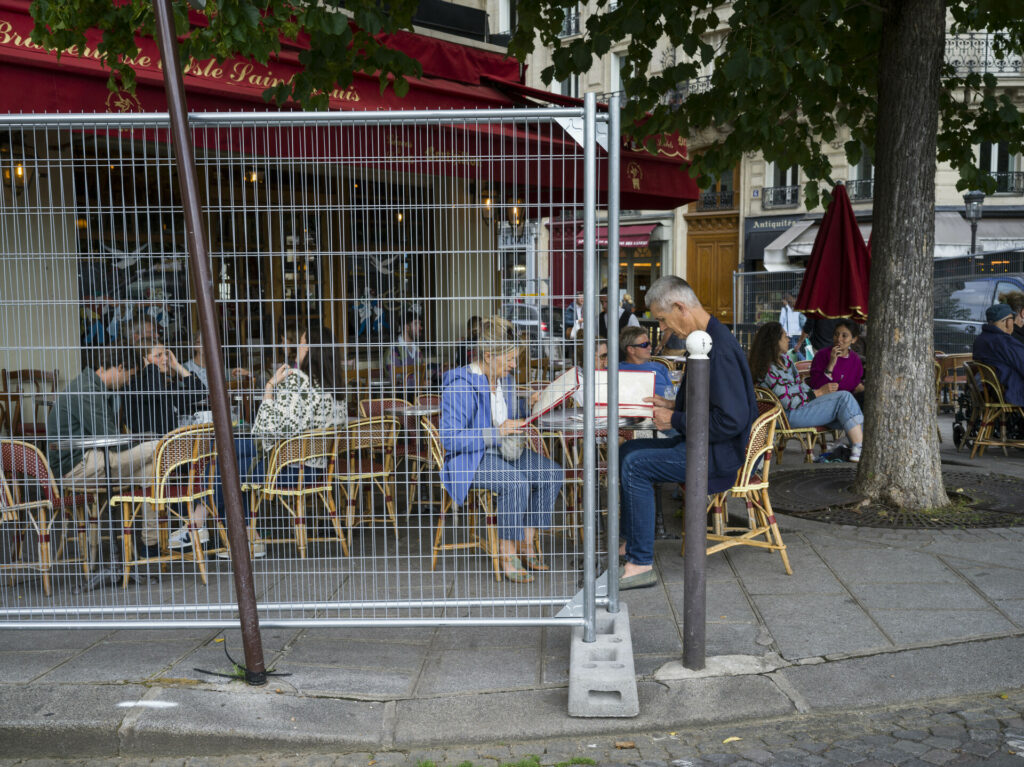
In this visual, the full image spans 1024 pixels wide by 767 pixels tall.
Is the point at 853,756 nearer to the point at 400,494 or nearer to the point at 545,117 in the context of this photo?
the point at 545,117

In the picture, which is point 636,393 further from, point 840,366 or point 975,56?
point 975,56

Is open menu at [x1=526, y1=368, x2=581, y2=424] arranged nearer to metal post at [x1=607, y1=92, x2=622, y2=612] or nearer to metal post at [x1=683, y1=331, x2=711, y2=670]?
metal post at [x1=607, y1=92, x2=622, y2=612]

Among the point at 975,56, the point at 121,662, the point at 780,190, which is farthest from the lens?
the point at 780,190

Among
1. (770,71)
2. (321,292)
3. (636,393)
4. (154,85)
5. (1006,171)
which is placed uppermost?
(1006,171)

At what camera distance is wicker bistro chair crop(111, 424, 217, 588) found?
4879mm

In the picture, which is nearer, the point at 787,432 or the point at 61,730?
the point at 61,730

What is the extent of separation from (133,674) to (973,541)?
4.99m

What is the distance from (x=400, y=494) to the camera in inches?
228

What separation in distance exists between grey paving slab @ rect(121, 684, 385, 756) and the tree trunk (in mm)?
4474

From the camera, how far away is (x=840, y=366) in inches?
352

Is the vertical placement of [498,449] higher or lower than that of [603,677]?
higher

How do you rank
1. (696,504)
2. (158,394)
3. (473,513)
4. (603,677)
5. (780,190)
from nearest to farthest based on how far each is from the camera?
(603,677) < (696,504) < (158,394) < (473,513) < (780,190)

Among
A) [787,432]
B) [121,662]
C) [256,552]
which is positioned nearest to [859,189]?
[787,432]

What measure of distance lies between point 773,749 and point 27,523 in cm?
393
